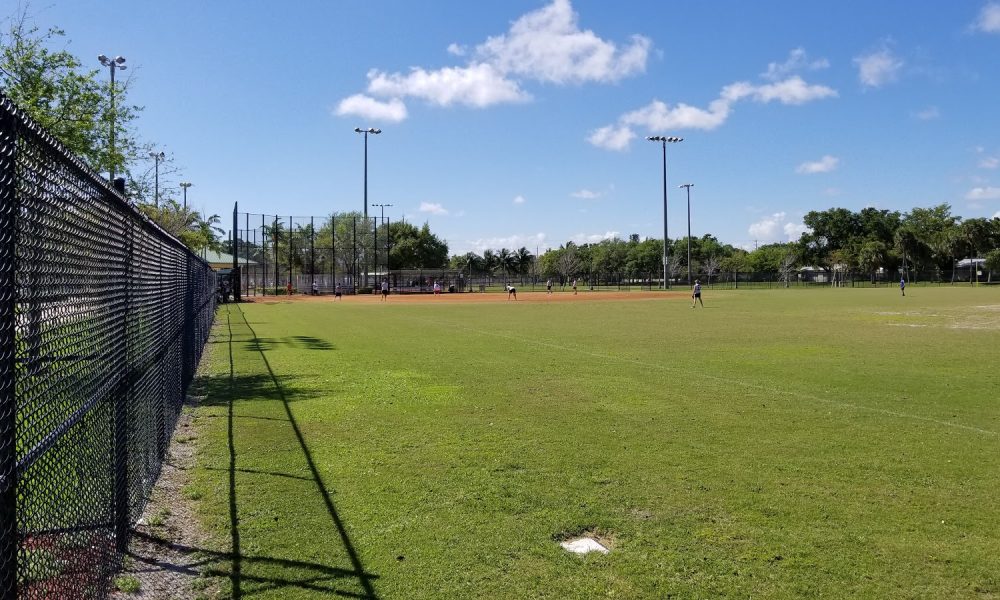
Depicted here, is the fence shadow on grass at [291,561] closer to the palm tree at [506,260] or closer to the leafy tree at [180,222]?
the leafy tree at [180,222]

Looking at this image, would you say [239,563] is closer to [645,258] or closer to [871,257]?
[871,257]

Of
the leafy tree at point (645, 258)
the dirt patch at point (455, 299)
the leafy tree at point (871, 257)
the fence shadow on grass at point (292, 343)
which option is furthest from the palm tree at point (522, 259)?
the fence shadow on grass at point (292, 343)

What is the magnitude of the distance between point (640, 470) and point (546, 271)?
142 m

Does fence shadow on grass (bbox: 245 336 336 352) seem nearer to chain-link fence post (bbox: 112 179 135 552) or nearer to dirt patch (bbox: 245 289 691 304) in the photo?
chain-link fence post (bbox: 112 179 135 552)

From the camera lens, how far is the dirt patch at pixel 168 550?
4406 millimetres

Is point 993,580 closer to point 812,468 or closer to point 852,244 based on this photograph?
point 812,468

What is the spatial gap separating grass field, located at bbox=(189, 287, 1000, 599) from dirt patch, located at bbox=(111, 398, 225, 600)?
5.5 inches

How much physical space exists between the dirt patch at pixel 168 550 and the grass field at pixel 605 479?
140 mm

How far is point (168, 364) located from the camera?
8.37 metres

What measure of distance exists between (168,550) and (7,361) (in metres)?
2.97

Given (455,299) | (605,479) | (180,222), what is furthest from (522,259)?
(605,479)

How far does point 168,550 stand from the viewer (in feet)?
16.6

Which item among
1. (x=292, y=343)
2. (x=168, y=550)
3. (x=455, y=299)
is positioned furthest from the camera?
(x=455, y=299)

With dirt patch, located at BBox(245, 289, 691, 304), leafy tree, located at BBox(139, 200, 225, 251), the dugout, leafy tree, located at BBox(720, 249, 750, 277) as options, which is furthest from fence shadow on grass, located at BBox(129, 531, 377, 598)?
leafy tree, located at BBox(720, 249, 750, 277)
